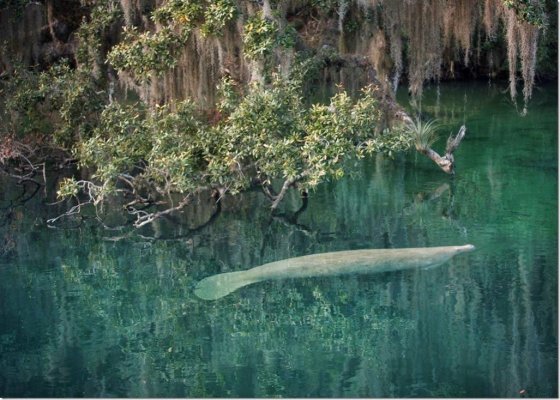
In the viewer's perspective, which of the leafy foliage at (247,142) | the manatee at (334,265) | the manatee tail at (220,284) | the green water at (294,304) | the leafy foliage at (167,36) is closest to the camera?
the green water at (294,304)

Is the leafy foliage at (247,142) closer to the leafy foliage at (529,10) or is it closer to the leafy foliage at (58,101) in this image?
the leafy foliage at (58,101)

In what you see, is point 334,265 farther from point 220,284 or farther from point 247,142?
point 247,142

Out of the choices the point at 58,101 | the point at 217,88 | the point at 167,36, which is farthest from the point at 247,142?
the point at 58,101

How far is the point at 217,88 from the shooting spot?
1214 cm

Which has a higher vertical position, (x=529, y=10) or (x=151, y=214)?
(x=529, y=10)

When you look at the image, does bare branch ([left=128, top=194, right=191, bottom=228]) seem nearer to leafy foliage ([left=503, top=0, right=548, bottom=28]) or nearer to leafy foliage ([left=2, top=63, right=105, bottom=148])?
leafy foliage ([left=2, top=63, right=105, bottom=148])

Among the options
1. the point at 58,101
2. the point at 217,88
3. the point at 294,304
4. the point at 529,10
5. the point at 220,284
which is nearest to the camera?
the point at 294,304

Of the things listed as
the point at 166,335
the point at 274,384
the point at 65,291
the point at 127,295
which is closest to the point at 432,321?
the point at 274,384

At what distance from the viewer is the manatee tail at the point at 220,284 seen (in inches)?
355

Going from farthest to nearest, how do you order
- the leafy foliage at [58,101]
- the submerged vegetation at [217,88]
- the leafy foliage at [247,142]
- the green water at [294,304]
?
the leafy foliage at [58,101]
the submerged vegetation at [217,88]
the leafy foliage at [247,142]
the green water at [294,304]

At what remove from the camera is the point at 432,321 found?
25.9ft

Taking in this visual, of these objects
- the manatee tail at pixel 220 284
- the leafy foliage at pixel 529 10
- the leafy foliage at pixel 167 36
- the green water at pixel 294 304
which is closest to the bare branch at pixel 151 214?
the green water at pixel 294 304

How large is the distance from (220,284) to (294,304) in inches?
42.6

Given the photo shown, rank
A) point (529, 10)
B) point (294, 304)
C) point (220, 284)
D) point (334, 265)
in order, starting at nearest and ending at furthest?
point (294, 304), point (220, 284), point (334, 265), point (529, 10)
